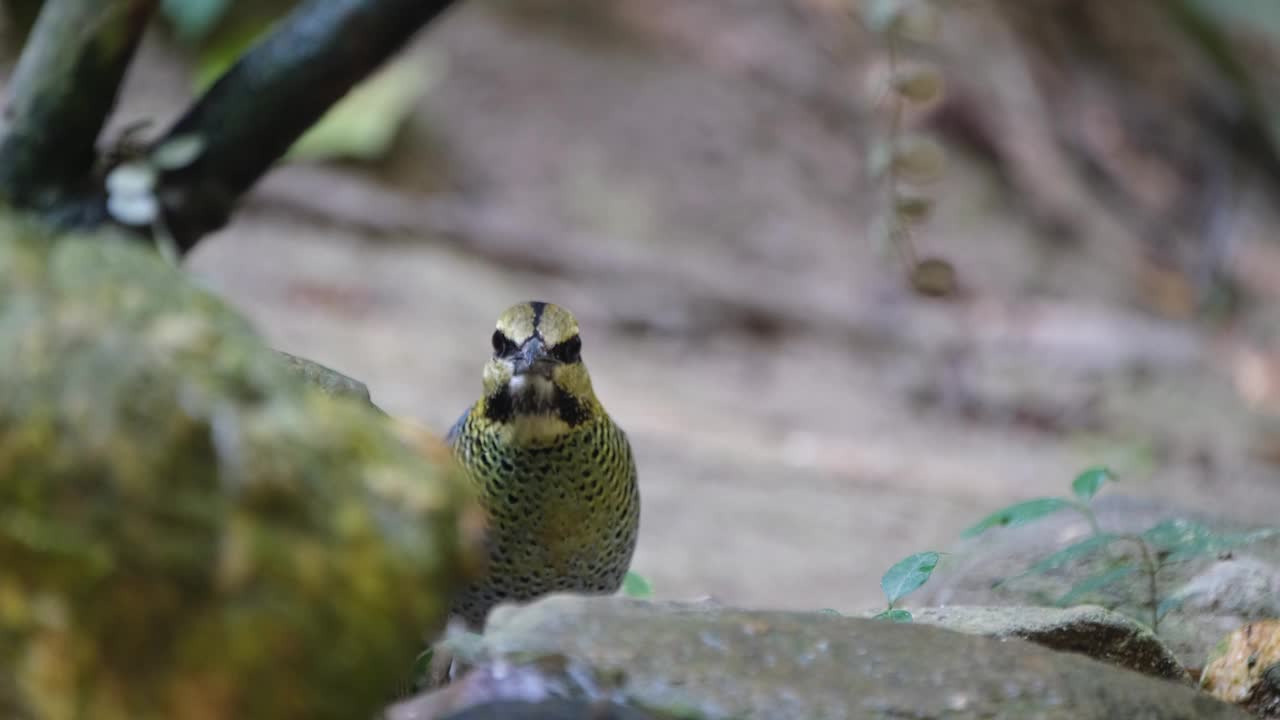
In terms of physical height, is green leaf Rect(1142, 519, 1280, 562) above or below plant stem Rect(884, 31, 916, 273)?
below

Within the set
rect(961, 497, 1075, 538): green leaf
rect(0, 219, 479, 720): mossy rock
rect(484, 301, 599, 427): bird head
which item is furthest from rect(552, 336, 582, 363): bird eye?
rect(0, 219, 479, 720): mossy rock

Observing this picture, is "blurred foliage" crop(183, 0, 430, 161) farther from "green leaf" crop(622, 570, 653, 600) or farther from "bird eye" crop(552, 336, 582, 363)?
"bird eye" crop(552, 336, 582, 363)

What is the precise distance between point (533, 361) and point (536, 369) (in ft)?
0.05

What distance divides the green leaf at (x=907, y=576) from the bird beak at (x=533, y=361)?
0.79 m

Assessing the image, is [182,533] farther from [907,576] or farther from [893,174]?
Answer: [893,174]

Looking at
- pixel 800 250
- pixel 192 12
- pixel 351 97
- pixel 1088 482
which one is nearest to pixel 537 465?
pixel 1088 482

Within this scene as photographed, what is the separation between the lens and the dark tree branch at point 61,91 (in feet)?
9.02

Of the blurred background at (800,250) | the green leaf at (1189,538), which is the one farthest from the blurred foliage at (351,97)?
the green leaf at (1189,538)

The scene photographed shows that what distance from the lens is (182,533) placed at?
120 cm

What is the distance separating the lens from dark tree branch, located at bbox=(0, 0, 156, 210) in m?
2.75

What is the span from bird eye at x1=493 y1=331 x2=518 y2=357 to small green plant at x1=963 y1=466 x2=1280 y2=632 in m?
0.95

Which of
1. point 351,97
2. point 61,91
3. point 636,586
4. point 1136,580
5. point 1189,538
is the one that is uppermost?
point 61,91

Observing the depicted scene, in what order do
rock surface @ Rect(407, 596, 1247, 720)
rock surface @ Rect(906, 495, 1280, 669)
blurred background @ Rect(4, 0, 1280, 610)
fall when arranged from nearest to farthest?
1. rock surface @ Rect(407, 596, 1247, 720)
2. rock surface @ Rect(906, 495, 1280, 669)
3. blurred background @ Rect(4, 0, 1280, 610)

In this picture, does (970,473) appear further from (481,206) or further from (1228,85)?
(1228,85)
